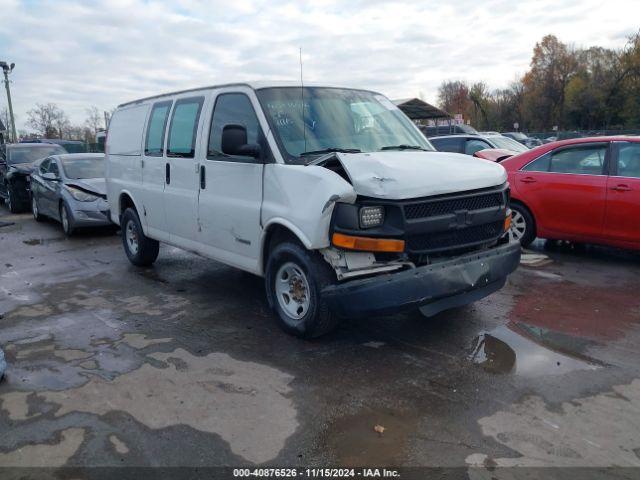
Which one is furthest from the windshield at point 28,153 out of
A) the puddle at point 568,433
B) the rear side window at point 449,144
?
the puddle at point 568,433

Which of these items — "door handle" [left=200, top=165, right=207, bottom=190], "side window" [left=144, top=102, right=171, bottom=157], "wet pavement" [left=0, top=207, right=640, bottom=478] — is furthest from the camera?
"side window" [left=144, top=102, right=171, bottom=157]

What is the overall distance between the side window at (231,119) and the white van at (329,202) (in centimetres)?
2

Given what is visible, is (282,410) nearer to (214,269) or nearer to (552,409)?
(552,409)

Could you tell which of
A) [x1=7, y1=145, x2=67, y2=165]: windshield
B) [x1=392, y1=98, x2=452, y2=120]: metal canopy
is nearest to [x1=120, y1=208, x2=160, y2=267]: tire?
[x1=7, y1=145, x2=67, y2=165]: windshield

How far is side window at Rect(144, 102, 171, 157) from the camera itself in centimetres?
634

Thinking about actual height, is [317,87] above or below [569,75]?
below

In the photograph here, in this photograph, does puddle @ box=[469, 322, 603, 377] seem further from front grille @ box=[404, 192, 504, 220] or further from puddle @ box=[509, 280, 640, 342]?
front grille @ box=[404, 192, 504, 220]

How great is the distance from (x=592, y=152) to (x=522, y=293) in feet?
8.08

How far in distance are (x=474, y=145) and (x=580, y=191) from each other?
6.36 metres

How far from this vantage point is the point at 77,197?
1012 centimetres

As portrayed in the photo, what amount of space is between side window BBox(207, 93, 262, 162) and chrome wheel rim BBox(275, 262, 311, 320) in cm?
105

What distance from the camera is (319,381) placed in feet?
12.8

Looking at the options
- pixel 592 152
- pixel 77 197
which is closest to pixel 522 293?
pixel 592 152

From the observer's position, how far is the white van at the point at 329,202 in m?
3.98
